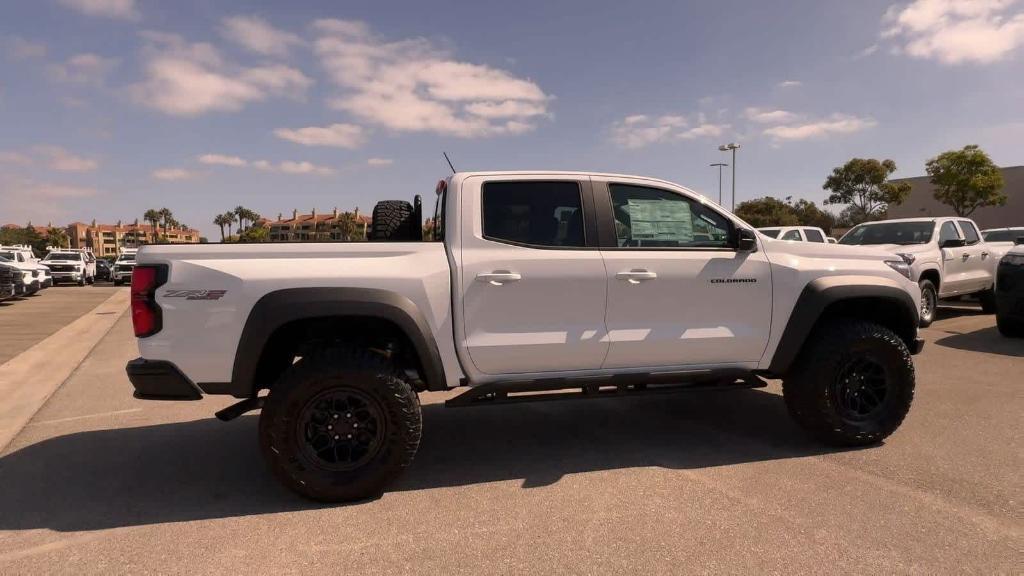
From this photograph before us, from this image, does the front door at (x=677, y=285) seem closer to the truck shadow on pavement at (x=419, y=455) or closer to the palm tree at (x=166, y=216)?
the truck shadow on pavement at (x=419, y=455)

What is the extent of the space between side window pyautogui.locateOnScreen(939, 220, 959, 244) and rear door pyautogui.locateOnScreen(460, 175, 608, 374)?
8948 mm

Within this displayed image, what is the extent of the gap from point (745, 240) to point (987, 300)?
10075 mm

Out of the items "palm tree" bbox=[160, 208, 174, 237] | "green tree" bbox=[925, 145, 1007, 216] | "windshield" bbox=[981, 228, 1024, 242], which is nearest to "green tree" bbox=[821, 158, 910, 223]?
"green tree" bbox=[925, 145, 1007, 216]

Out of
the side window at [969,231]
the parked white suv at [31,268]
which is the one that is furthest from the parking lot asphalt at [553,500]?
the parked white suv at [31,268]

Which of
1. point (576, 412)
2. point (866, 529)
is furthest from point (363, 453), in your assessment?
point (866, 529)

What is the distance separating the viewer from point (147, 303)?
123 inches

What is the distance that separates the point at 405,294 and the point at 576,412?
2316mm

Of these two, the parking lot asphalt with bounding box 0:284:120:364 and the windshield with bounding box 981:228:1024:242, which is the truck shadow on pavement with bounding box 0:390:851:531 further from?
the windshield with bounding box 981:228:1024:242

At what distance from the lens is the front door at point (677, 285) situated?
3.66 meters

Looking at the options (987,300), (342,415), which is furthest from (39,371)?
(987,300)

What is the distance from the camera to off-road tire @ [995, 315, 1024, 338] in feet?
25.5

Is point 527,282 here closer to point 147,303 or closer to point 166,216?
point 147,303

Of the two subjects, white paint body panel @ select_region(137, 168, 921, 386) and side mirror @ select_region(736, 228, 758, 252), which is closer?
white paint body panel @ select_region(137, 168, 921, 386)

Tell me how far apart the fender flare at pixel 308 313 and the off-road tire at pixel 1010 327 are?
834 cm
